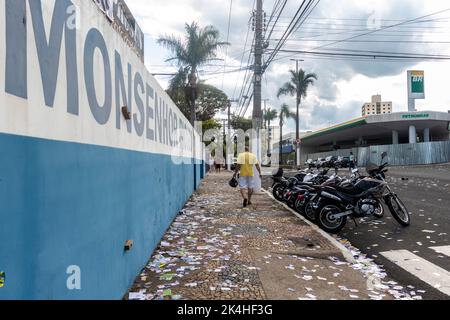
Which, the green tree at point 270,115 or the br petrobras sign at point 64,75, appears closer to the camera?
the br petrobras sign at point 64,75

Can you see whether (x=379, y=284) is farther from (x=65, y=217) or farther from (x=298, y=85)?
(x=298, y=85)

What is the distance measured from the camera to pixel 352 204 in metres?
7.68

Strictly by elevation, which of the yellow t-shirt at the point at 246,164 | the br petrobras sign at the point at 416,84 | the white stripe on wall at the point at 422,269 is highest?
the br petrobras sign at the point at 416,84

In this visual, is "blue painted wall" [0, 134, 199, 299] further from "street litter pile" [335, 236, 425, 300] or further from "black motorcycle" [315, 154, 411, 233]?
"black motorcycle" [315, 154, 411, 233]

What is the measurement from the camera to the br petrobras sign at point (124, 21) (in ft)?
16.1

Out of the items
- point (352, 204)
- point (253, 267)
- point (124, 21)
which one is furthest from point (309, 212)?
point (124, 21)

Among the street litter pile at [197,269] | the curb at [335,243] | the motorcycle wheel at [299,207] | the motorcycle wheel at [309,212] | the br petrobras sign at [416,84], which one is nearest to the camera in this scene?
the street litter pile at [197,269]

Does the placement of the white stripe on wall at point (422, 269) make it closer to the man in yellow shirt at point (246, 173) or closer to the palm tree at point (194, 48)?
the man in yellow shirt at point (246, 173)

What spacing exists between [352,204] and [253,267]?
11.3 ft

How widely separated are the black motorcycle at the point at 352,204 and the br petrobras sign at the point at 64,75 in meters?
4.63

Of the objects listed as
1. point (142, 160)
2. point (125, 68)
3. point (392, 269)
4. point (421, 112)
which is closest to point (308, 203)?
point (392, 269)

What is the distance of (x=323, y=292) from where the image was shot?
13.9 ft

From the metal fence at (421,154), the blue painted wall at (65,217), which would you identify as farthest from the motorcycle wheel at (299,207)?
the metal fence at (421,154)

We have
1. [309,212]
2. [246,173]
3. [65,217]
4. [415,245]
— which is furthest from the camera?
[246,173]
